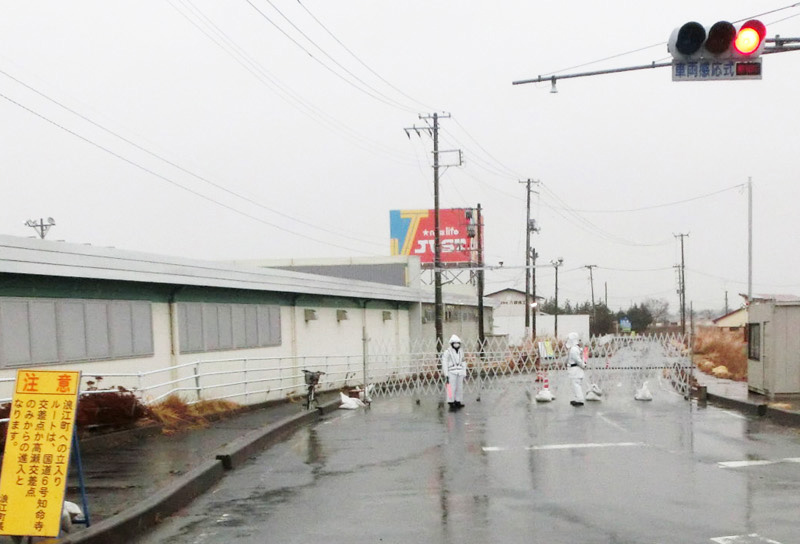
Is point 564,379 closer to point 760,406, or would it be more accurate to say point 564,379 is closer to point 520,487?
point 760,406

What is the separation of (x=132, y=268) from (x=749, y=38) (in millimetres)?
12346

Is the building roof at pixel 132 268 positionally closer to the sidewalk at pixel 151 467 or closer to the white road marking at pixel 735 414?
the sidewalk at pixel 151 467

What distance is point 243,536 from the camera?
7.80 metres

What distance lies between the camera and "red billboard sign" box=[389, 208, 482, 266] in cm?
5750

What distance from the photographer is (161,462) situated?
441 inches

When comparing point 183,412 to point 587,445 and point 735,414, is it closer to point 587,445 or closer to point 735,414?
point 587,445

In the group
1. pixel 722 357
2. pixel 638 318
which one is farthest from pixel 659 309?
pixel 722 357

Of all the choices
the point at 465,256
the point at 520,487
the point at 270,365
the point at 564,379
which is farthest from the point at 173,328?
the point at 465,256

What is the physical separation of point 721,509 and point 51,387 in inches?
259

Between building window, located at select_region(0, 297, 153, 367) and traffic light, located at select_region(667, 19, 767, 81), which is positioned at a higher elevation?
traffic light, located at select_region(667, 19, 767, 81)

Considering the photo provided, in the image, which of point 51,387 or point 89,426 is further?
point 89,426

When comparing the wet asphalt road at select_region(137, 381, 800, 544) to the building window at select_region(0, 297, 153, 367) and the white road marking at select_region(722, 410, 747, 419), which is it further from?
the building window at select_region(0, 297, 153, 367)

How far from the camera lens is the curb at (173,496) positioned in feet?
23.8

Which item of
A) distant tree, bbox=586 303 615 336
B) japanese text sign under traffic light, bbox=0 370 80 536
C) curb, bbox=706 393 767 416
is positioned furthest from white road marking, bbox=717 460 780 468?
distant tree, bbox=586 303 615 336
